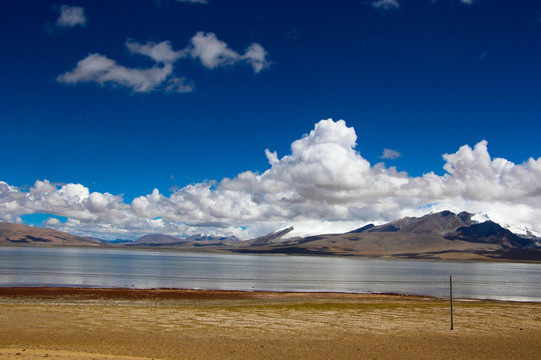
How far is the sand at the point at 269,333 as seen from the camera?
26438 mm

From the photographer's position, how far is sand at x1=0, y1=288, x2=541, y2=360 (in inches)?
1041

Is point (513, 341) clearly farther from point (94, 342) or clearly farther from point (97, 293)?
point (97, 293)

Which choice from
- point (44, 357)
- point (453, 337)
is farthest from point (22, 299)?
point (453, 337)

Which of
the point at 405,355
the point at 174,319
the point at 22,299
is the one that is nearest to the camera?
the point at 405,355

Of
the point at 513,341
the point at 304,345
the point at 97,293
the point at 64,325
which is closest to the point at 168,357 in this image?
the point at 304,345

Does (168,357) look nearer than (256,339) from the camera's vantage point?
Yes

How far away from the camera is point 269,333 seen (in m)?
32.9

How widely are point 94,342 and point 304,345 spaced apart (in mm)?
13817

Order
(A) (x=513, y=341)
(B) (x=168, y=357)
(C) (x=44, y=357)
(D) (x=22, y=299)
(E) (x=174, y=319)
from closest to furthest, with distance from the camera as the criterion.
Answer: (C) (x=44, y=357) < (B) (x=168, y=357) < (A) (x=513, y=341) < (E) (x=174, y=319) < (D) (x=22, y=299)

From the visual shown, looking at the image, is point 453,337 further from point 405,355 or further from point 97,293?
point 97,293

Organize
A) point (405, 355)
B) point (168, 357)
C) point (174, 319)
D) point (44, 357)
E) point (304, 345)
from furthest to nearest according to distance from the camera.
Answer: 1. point (174, 319)
2. point (304, 345)
3. point (405, 355)
4. point (168, 357)
5. point (44, 357)

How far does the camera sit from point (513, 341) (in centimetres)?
3169

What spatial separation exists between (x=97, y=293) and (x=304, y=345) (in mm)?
46090

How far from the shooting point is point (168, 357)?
24750 millimetres
